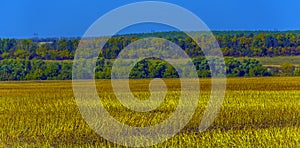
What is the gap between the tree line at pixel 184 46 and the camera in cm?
8331

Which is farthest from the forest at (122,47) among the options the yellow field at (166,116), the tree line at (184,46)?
the yellow field at (166,116)

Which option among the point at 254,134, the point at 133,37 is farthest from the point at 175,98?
the point at 133,37

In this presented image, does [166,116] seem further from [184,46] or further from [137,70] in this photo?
[184,46]

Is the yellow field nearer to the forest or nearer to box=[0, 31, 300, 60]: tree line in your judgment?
the forest

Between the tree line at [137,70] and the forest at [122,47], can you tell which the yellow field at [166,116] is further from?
the tree line at [137,70]

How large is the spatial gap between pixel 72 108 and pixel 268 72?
43.5 m

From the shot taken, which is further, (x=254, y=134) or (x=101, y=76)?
(x=101, y=76)

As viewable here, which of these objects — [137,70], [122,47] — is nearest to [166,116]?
[137,70]

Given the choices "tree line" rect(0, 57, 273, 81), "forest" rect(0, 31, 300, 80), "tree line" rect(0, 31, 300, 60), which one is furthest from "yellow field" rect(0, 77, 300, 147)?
"tree line" rect(0, 31, 300, 60)

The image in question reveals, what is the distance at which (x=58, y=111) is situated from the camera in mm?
22172

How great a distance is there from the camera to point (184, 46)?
84000mm

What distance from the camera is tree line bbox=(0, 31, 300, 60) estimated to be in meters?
83.3

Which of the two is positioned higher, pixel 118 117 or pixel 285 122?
pixel 118 117

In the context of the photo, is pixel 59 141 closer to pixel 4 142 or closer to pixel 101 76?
pixel 4 142
